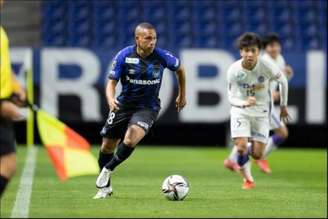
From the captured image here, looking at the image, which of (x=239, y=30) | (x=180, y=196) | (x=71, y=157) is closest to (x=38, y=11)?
(x=239, y=30)

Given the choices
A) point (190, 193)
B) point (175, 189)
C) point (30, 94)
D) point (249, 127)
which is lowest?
point (190, 193)

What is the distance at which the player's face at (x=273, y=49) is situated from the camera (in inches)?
612

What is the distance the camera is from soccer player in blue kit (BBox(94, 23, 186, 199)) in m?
10.5

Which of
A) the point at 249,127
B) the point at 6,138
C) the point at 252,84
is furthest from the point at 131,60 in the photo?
the point at 6,138

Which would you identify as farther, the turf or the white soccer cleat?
the white soccer cleat

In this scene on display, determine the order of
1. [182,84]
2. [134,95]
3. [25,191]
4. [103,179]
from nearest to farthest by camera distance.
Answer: [103,179] → [134,95] → [182,84] → [25,191]

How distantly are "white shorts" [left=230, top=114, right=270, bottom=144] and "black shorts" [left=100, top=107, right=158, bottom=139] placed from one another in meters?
1.68

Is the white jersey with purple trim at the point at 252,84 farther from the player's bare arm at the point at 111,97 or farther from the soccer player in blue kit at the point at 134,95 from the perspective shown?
the player's bare arm at the point at 111,97

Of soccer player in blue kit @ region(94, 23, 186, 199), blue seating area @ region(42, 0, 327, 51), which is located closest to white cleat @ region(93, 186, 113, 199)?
soccer player in blue kit @ region(94, 23, 186, 199)

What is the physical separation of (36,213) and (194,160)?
30.2ft

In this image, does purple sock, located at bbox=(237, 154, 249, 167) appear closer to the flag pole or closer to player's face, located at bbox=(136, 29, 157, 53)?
player's face, located at bbox=(136, 29, 157, 53)

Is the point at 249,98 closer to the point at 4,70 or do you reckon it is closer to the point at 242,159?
the point at 242,159

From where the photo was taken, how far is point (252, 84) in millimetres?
12375

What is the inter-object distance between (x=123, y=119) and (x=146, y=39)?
930 mm
